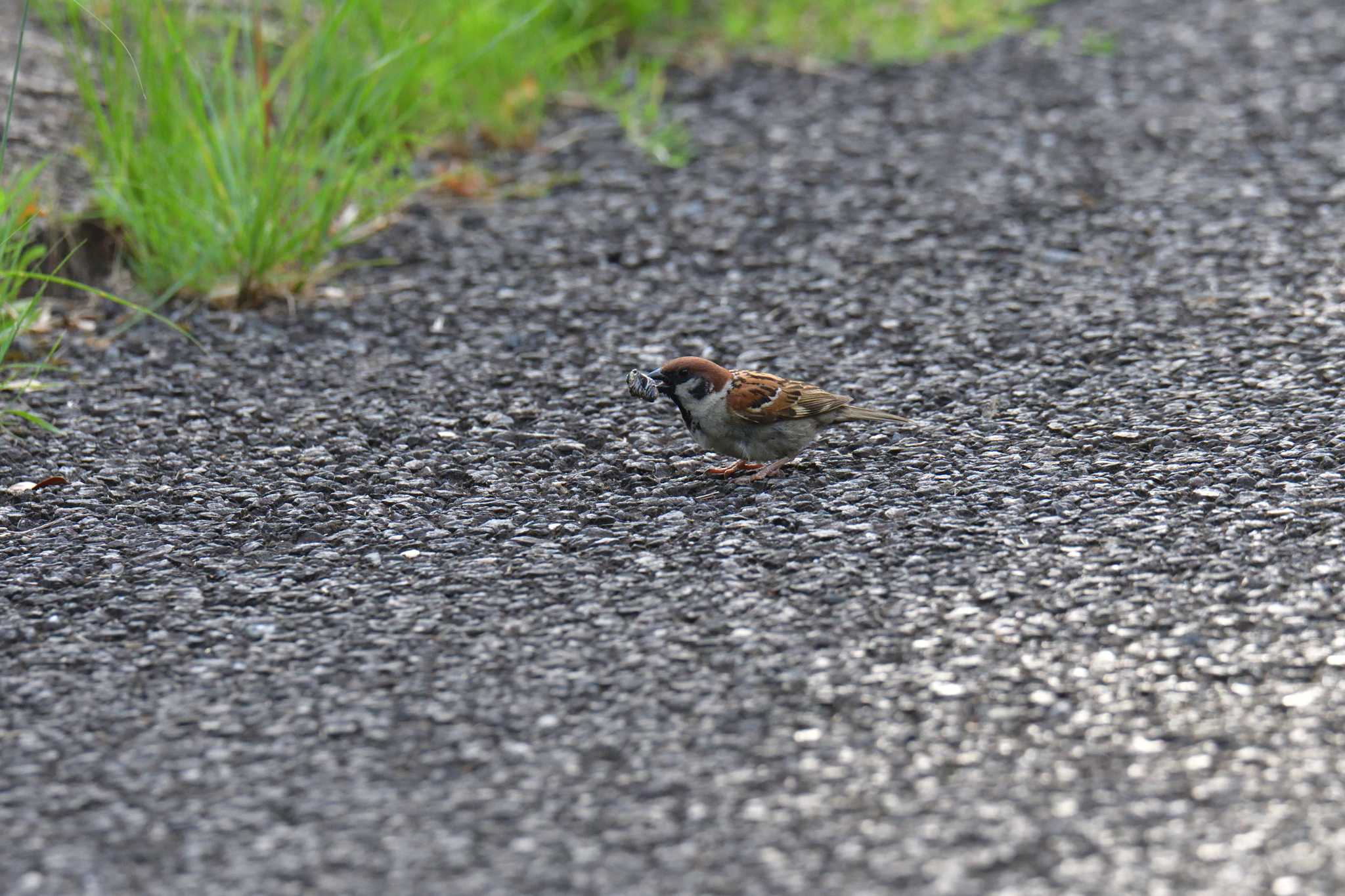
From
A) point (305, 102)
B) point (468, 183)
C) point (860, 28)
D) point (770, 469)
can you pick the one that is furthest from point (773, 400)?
point (860, 28)

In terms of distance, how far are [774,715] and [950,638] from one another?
1.64 feet

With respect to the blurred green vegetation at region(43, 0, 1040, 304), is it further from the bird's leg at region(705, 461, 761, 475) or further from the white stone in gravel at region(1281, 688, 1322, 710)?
the white stone in gravel at region(1281, 688, 1322, 710)

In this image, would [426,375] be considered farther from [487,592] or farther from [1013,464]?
[1013,464]

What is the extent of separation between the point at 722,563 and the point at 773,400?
649 mm

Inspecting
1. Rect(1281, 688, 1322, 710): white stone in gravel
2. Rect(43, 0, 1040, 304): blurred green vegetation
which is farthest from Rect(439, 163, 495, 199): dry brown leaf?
Rect(1281, 688, 1322, 710): white stone in gravel

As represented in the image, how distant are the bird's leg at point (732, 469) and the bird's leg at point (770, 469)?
0.17 feet

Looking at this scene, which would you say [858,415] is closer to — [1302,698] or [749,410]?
[749,410]

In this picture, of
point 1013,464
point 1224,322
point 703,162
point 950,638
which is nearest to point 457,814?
point 950,638

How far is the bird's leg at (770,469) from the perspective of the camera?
425 centimetres

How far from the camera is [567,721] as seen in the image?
306 cm

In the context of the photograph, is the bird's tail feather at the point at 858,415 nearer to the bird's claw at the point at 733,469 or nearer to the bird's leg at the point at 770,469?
the bird's leg at the point at 770,469

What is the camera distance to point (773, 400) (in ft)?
13.7

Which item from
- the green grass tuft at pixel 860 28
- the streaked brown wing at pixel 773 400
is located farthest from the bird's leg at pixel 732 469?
the green grass tuft at pixel 860 28

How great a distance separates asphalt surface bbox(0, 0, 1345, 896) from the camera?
271 cm
